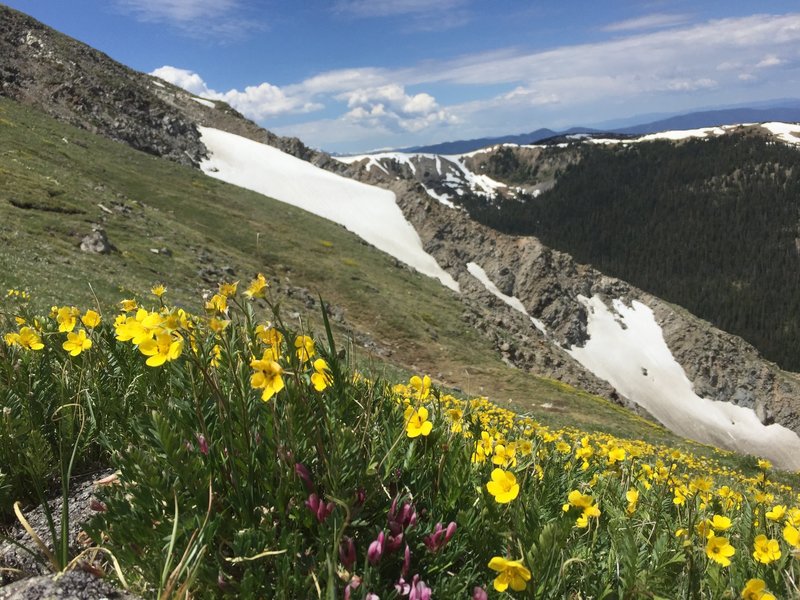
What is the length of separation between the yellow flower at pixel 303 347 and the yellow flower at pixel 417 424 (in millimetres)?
564

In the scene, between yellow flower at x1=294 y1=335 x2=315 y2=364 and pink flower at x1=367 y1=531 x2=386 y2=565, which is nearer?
pink flower at x1=367 y1=531 x2=386 y2=565

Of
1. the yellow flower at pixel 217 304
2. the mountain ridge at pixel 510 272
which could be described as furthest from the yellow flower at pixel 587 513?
the mountain ridge at pixel 510 272

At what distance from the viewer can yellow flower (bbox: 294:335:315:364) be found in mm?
2395

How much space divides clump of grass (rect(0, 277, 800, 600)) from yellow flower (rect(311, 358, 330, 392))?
0.05 ft

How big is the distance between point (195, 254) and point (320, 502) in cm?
3643

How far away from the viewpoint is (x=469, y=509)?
223 centimetres

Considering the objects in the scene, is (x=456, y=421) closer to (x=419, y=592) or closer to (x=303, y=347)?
(x=303, y=347)

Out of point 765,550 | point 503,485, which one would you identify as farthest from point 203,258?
point 765,550

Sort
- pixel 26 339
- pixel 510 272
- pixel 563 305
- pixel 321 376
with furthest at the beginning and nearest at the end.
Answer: pixel 510 272 → pixel 563 305 → pixel 26 339 → pixel 321 376

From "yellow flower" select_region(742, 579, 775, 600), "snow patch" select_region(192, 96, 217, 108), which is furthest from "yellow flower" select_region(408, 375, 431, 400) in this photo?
"snow patch" select_region(192, 96, 217, 108)

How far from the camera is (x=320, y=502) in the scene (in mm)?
1915

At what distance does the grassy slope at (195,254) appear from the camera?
24062 mm

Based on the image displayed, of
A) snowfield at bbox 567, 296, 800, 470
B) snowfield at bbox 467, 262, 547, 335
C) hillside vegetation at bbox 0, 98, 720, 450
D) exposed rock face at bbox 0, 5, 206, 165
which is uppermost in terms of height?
exposed rock face at bbox 0, 5, 206, 165

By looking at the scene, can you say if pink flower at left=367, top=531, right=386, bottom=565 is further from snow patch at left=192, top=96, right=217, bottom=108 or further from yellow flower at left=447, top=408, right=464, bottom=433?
snow patch at left=192, top=96, right=217, bottom=108
